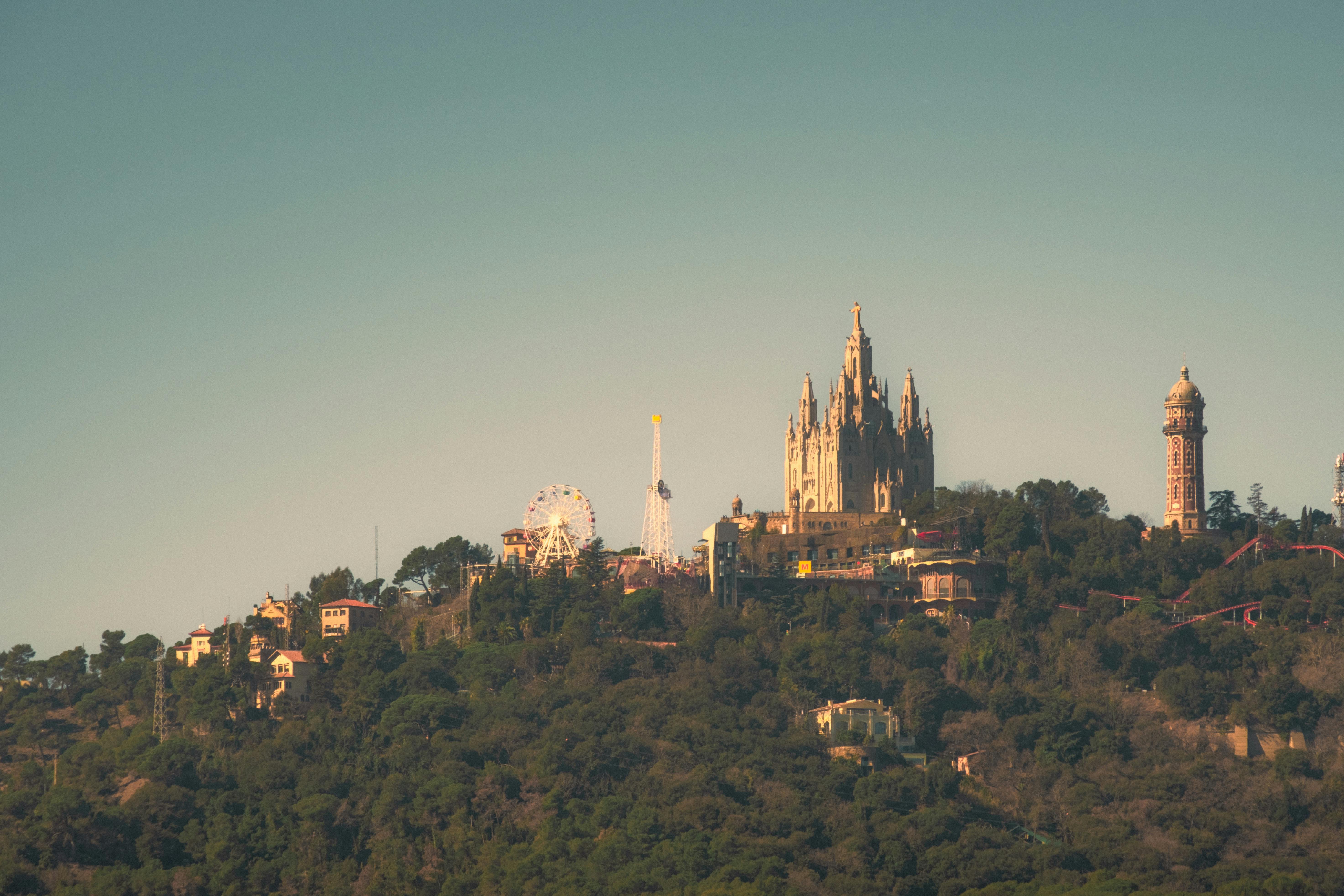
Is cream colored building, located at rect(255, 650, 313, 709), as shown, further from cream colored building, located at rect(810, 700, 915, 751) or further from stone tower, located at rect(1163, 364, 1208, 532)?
stone tower, located at rect(1163, 364, 1208, 532)

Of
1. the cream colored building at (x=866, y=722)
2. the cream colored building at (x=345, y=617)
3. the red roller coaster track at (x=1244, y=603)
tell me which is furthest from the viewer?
the cream colored building at (x=345, y=617)

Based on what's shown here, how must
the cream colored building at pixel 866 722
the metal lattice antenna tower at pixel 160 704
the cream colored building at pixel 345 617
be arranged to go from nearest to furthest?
the cream colored building at pixel 866 722 < the metal lattice antenna tower at pixel 160 704 < the cream colored building at pixel 345 617

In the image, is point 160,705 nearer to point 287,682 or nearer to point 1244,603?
point 287,682

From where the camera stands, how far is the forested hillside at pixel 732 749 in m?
116

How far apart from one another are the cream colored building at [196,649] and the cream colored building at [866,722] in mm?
42797

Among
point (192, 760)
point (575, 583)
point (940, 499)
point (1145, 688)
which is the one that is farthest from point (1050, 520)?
point (192, 760)

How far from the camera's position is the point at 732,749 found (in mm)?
127562

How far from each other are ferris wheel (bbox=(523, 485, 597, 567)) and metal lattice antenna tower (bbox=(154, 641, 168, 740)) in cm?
2678

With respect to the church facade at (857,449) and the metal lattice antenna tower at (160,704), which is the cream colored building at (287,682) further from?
the church facade at (857,449)

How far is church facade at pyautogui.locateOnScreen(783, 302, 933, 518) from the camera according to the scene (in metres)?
171

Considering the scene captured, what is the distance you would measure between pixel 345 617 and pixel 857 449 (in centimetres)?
4327

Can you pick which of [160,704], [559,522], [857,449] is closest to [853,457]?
[857,449]

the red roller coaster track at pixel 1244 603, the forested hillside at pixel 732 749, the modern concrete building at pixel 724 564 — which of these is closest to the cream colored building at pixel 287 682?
the forested hillside at pixel 732 749

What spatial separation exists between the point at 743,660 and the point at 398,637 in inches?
1002
